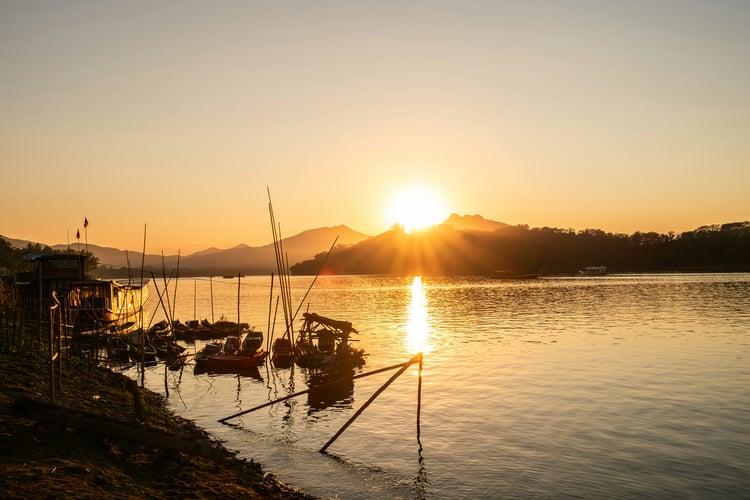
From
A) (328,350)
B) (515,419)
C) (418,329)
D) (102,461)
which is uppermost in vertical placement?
(102,461)

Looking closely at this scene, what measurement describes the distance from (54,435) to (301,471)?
10476 mm

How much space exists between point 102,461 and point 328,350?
3852 cm

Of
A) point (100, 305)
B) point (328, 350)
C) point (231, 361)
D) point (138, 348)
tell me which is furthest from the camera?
point (100, 305)

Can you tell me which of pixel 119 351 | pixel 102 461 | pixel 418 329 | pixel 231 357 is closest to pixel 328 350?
pixel 231 357

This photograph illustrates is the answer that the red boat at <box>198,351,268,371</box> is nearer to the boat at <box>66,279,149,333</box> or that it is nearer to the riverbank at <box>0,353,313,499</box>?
the boat at <box>66,279,149,333</box>

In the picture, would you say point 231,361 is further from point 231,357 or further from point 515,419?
point 515,419

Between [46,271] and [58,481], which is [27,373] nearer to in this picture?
[58,481]

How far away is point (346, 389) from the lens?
1727 inches

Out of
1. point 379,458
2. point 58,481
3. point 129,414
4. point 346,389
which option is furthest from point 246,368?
point 58,481

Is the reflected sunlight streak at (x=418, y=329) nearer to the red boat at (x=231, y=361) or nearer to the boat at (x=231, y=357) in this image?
the boat at (x=231, y=357)

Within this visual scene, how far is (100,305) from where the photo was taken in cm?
6206

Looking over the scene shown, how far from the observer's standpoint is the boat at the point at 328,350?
51731 mm

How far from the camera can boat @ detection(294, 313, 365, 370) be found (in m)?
51.7

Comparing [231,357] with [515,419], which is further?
[231,357]
